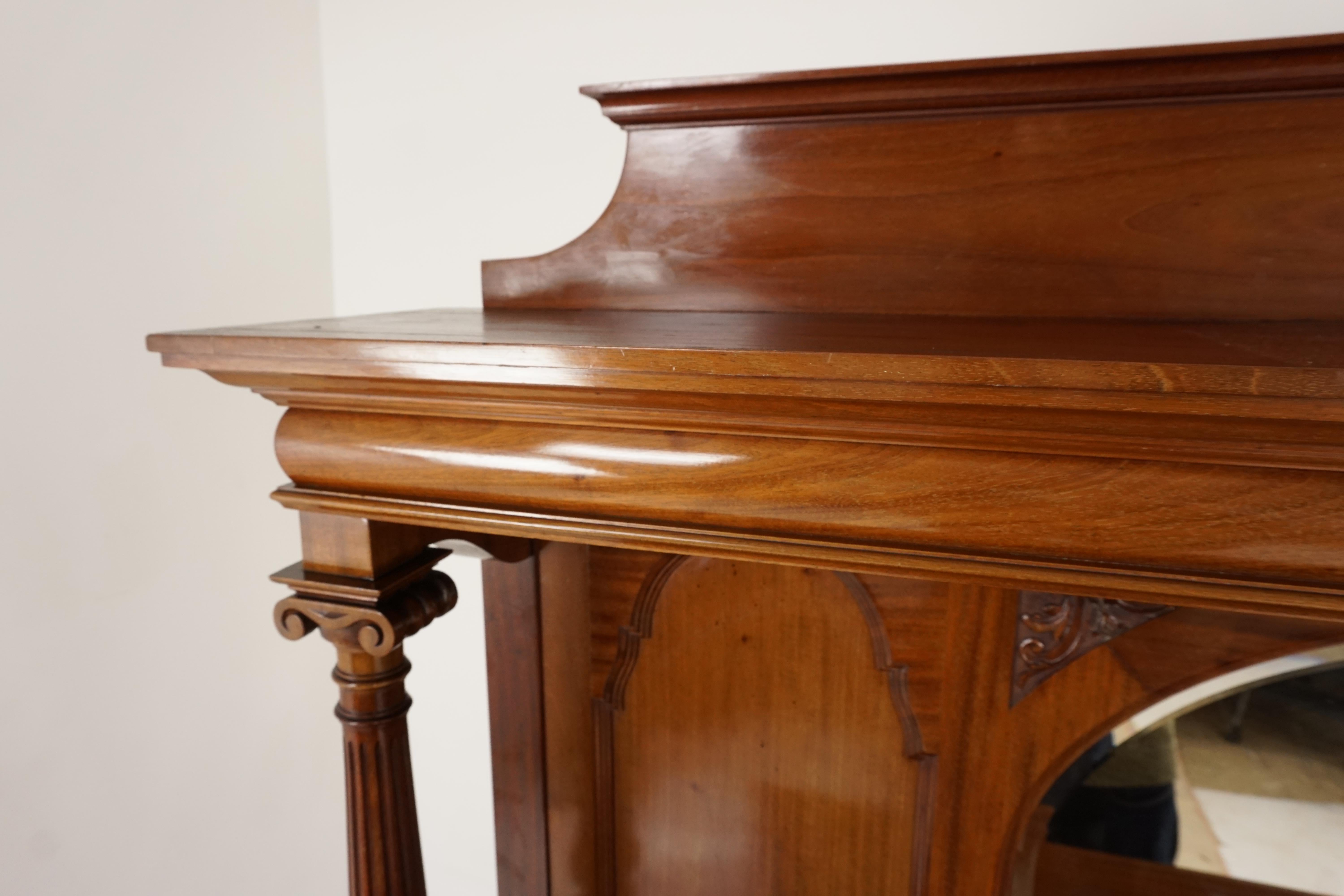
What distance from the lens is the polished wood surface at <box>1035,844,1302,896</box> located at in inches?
26.7

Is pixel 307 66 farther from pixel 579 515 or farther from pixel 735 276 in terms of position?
pixel 579 515

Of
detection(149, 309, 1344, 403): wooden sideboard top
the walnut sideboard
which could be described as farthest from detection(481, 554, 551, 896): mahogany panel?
detection(149, 309, 1344, 403): wooden sideboard top

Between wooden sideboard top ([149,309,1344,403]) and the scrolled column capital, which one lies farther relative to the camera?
the scrolled column capital

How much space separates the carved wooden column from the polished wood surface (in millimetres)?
506

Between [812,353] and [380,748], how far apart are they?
426 mm

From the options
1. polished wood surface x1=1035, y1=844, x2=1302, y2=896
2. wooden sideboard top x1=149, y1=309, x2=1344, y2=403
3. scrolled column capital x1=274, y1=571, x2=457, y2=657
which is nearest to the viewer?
wooden sideboard top x1=149, y1=309, x2=1344, y2=403

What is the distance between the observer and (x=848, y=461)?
0.43m

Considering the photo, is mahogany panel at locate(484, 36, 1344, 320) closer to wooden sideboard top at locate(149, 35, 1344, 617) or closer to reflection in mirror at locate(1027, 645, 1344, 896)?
wooden sideboard top at locate(149, 35, 1344, 617)

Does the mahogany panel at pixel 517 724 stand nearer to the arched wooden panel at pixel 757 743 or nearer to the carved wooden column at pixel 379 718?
the arched wooden panel at pixel 757 743

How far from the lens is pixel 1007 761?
0.68 metres

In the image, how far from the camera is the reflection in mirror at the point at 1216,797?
61cm

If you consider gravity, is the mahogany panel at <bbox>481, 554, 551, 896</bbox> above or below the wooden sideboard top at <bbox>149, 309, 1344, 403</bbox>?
below

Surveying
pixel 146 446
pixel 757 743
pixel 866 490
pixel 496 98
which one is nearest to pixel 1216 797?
pixel 757 743

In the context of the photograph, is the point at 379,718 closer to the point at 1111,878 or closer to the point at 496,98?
the point at 1111,878
